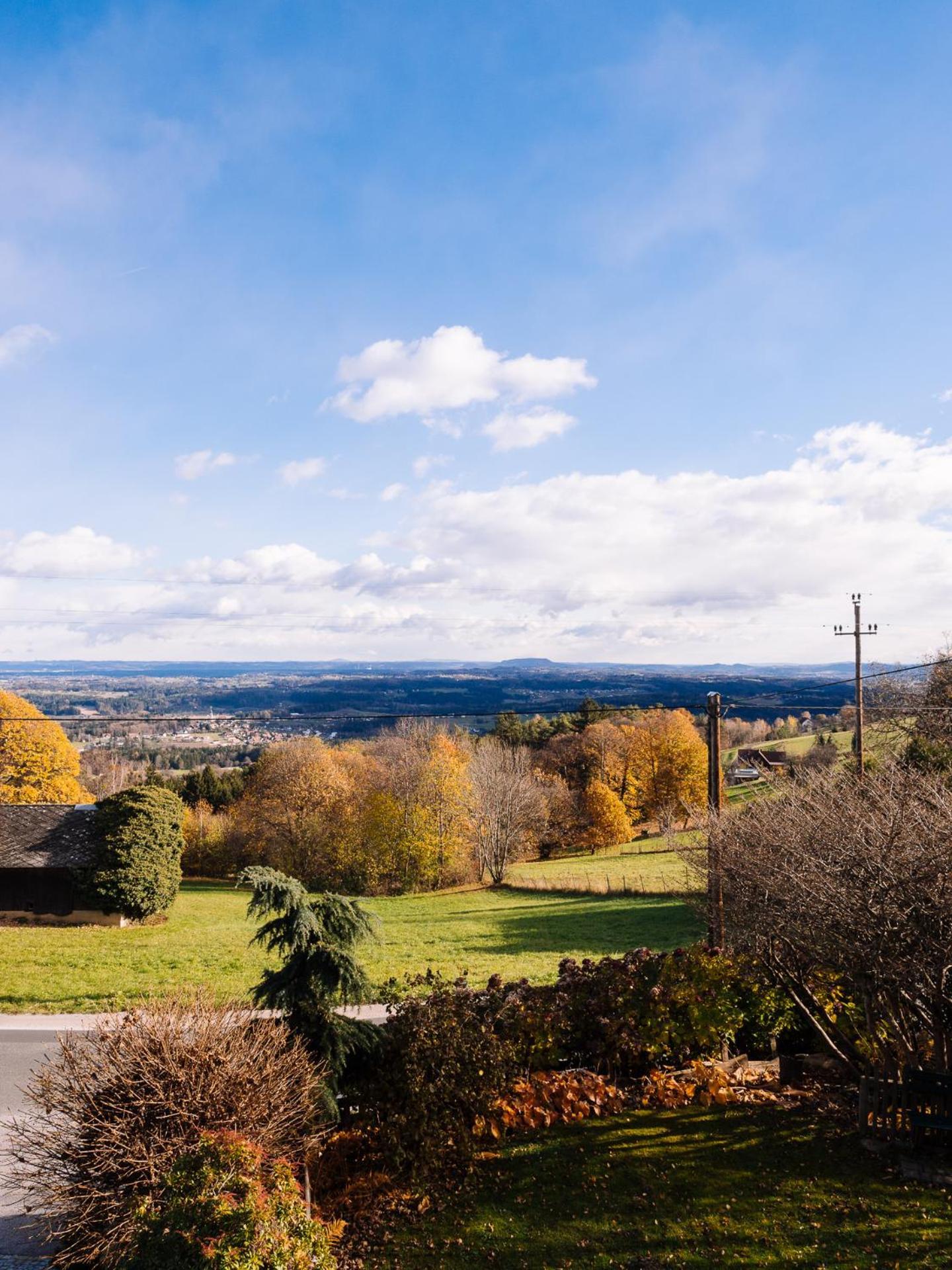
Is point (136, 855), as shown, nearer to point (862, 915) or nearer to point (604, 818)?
point (862, 915)

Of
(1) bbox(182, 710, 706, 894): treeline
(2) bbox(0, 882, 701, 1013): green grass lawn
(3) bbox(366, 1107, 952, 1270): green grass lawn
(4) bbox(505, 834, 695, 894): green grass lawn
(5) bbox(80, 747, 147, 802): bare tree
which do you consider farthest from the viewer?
(5) bbox(80, 747, 147, 802): bare tree

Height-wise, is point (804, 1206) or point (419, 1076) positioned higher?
point (419, 1076)

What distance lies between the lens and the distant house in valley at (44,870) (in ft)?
86.4

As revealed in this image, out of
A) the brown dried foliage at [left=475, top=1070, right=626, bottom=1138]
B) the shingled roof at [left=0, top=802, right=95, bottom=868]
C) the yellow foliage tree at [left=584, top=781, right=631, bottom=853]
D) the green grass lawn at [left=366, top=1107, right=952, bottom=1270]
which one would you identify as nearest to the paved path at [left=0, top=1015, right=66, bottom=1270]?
the green grass lawn at [left=366, top=1107, right=952, bottom=1270]

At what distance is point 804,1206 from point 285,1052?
4.82m

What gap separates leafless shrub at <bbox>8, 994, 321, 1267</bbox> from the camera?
5.82 metres

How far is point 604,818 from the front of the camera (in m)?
50.3

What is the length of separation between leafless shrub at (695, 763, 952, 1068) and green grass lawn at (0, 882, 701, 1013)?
815 centimetres

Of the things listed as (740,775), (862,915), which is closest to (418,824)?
(862,915)


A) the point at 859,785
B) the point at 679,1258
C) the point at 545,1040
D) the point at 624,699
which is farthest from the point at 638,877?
the point at 624,699

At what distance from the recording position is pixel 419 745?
A: 46125mm

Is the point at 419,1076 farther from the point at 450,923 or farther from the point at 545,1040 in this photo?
the point at 450,923

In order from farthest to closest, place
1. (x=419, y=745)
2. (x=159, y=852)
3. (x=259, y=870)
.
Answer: (x=419, y=745) < (x=159, y=852) < (x=259, y=870)

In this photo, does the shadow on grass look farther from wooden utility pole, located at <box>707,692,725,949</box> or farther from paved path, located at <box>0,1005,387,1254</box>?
paved path, located at <box>0,1005,387,1254</box>
